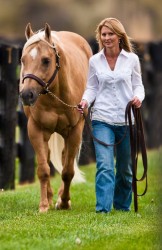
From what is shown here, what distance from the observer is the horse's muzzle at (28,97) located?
10648 millimetres

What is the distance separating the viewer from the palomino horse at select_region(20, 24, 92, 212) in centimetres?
1090

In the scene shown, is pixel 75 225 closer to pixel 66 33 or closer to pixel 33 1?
pixel 66 33

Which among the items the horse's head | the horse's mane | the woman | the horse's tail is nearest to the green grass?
the woman

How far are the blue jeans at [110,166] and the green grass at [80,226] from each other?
17cm

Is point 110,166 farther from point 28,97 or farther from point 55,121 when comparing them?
point 28,97

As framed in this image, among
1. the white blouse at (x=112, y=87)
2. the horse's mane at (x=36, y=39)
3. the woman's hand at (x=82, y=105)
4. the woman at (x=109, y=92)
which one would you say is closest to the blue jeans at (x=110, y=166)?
the woman at (x=109, y=92)

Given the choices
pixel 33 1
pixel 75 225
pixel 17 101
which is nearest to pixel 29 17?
pixel 33 1

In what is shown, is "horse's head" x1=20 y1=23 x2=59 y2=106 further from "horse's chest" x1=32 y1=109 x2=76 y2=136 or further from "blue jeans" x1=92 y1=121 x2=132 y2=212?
"blue jeans" x1=92 y1=121 x2=132 y2=212

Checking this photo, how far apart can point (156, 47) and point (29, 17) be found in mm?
17155

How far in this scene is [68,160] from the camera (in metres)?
11.8

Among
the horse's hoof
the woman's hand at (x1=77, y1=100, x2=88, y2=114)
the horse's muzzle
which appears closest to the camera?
the horse's muzzle

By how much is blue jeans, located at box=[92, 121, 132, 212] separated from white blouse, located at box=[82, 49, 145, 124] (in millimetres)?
116

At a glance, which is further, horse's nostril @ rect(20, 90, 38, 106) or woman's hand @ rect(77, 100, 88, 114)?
woman's hand @ rect(77, 100, 88, 114)

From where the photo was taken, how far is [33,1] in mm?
34625
